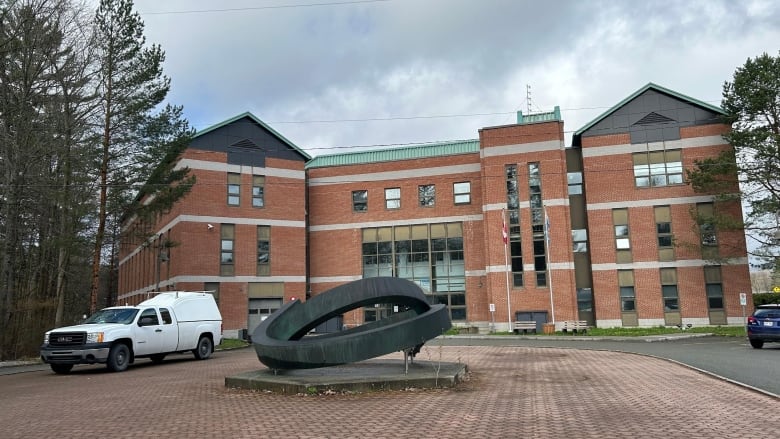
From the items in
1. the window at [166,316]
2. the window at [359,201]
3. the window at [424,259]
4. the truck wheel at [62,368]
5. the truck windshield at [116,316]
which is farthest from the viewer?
the window at [359,201]

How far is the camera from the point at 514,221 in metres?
37.0

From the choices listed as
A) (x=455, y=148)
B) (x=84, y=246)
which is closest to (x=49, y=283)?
(x=84, y=246)

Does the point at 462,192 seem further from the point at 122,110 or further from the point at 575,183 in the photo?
the point at 122,110

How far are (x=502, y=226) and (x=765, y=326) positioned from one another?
735 inches

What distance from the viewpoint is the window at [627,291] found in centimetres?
3497

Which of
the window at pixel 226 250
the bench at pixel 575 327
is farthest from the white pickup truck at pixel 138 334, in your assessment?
the bench at pixel 575 327

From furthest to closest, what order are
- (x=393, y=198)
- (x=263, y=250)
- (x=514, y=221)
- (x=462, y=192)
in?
(x=393, y=198)
(x=462, y=192)
(x=263, y=250)
(x=514, y=221)

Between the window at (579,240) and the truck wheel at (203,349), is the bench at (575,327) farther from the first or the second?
the truck wheel at (203,349)

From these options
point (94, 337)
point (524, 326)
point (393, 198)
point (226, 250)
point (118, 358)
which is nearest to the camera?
point (94, 337)

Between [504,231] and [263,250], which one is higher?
[504,231]

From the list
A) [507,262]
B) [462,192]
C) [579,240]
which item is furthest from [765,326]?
[462,192]

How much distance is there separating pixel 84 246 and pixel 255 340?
1699cm

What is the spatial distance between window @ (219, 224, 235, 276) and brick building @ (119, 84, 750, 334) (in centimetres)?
7

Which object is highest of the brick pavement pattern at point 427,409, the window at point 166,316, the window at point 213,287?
the window at point 213,287
